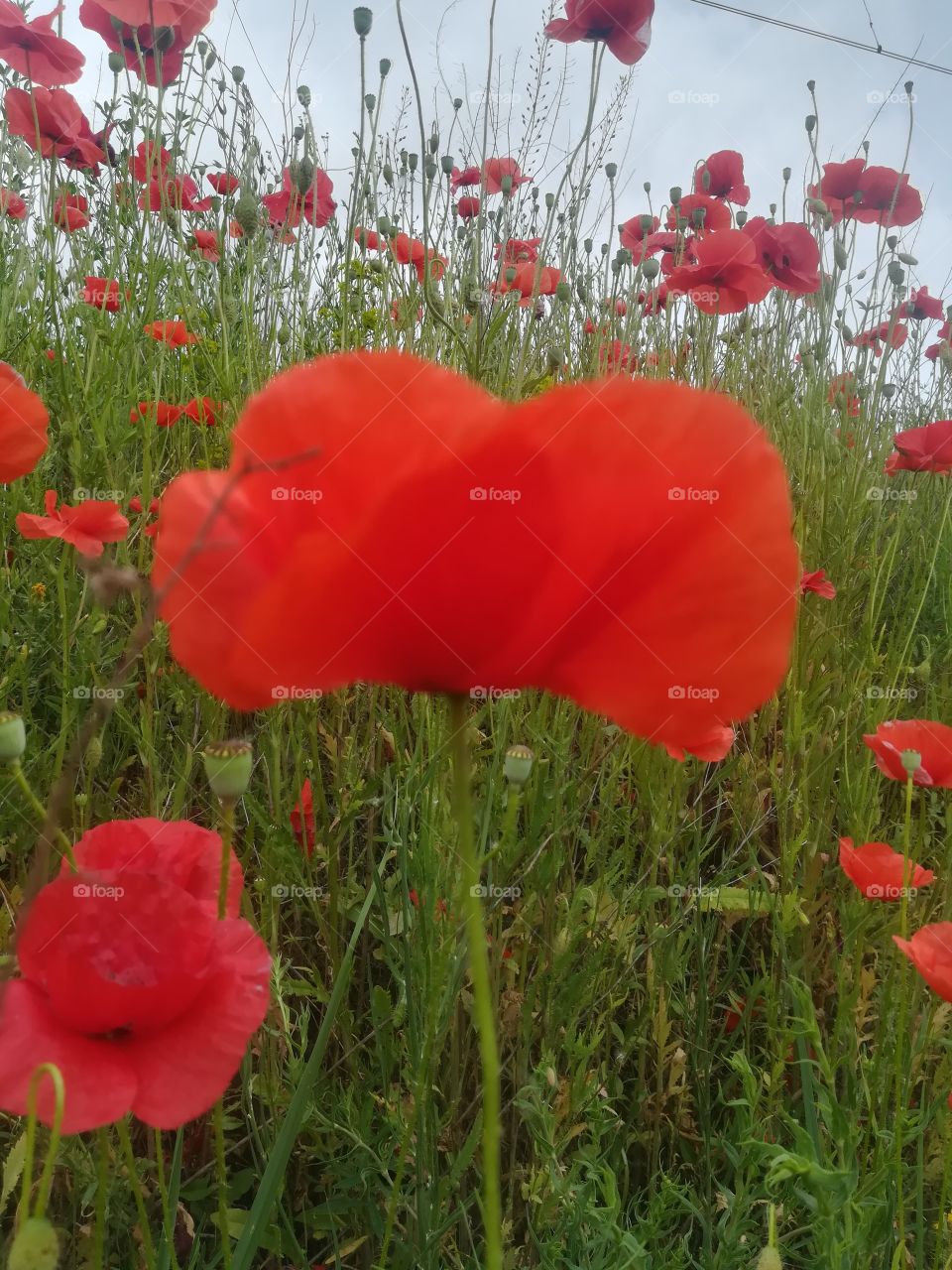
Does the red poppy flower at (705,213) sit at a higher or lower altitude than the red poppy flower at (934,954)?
higher

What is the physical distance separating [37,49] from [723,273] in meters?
1.55

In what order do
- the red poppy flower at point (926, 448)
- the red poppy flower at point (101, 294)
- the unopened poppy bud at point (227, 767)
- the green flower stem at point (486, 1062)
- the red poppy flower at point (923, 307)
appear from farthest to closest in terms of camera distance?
the red poppy flower at point (923, 307), the red poppy flower at point (926, 448), the red poppy flower at point (101, 294), the unopened poppy bud at point (227, 767), the green flower stem at point (486, 1062)

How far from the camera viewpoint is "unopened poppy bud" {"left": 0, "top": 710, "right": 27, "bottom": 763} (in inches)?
20.9

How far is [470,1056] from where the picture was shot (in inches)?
46.1

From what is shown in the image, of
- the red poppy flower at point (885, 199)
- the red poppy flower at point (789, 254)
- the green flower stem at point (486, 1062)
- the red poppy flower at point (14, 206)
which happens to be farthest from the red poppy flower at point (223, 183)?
the green flower stem at point (486, 1062)

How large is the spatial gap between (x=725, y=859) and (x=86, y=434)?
150 cm

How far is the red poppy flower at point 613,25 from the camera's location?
1.59 metres

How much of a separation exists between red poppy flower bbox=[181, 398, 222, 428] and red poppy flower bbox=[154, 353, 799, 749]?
132 cm

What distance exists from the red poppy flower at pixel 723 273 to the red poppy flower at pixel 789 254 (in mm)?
94

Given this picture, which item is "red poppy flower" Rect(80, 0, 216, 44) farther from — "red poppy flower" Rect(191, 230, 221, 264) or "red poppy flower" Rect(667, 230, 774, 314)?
"red poppy flower" Rect(667, 230, 774, 314)

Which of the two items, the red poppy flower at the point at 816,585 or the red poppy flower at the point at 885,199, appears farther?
the red poppy flower at the point at 885,199

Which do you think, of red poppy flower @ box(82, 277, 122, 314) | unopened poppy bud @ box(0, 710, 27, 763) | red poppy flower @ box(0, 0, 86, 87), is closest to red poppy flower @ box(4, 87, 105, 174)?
red poppy flower @ box(0, 0, 86, 87)

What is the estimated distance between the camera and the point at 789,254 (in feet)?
7.35

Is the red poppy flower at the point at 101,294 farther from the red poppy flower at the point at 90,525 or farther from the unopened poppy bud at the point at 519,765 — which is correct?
the unopened poppy bud at the point at 519,765
